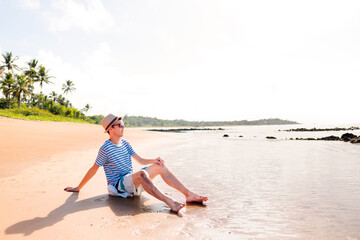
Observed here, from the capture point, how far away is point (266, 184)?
20.8 feet

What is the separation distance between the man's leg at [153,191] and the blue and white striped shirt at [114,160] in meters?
0.37

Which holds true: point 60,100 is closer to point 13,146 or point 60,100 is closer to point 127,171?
point 13,146

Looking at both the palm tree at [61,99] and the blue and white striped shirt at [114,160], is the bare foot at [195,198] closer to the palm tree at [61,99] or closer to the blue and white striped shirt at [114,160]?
the blue and white striped shirt at [114,160]

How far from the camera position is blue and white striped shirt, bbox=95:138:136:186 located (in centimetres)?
439

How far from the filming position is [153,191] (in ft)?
13.3

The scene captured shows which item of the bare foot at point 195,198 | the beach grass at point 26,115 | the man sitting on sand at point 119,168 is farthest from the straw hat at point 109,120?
the beach grass at point 26,115

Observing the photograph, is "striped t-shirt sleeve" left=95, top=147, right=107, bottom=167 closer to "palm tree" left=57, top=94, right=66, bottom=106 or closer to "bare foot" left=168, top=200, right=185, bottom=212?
"bare foot" left=168, top=200, right=185, bottom=212

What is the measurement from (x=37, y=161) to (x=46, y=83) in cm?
6526

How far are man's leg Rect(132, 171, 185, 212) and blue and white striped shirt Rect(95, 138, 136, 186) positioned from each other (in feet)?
1.22

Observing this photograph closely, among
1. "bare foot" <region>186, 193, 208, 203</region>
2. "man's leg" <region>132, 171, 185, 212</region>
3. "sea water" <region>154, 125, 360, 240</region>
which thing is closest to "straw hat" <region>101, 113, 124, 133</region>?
"man's leg" <region>132, 171, 185, 212</region>

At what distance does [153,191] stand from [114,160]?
907mm

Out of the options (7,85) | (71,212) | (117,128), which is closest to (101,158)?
(117,128)

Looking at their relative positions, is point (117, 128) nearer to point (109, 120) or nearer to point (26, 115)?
point (109, 120)

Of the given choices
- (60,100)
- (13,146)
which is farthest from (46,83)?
(13,146)
